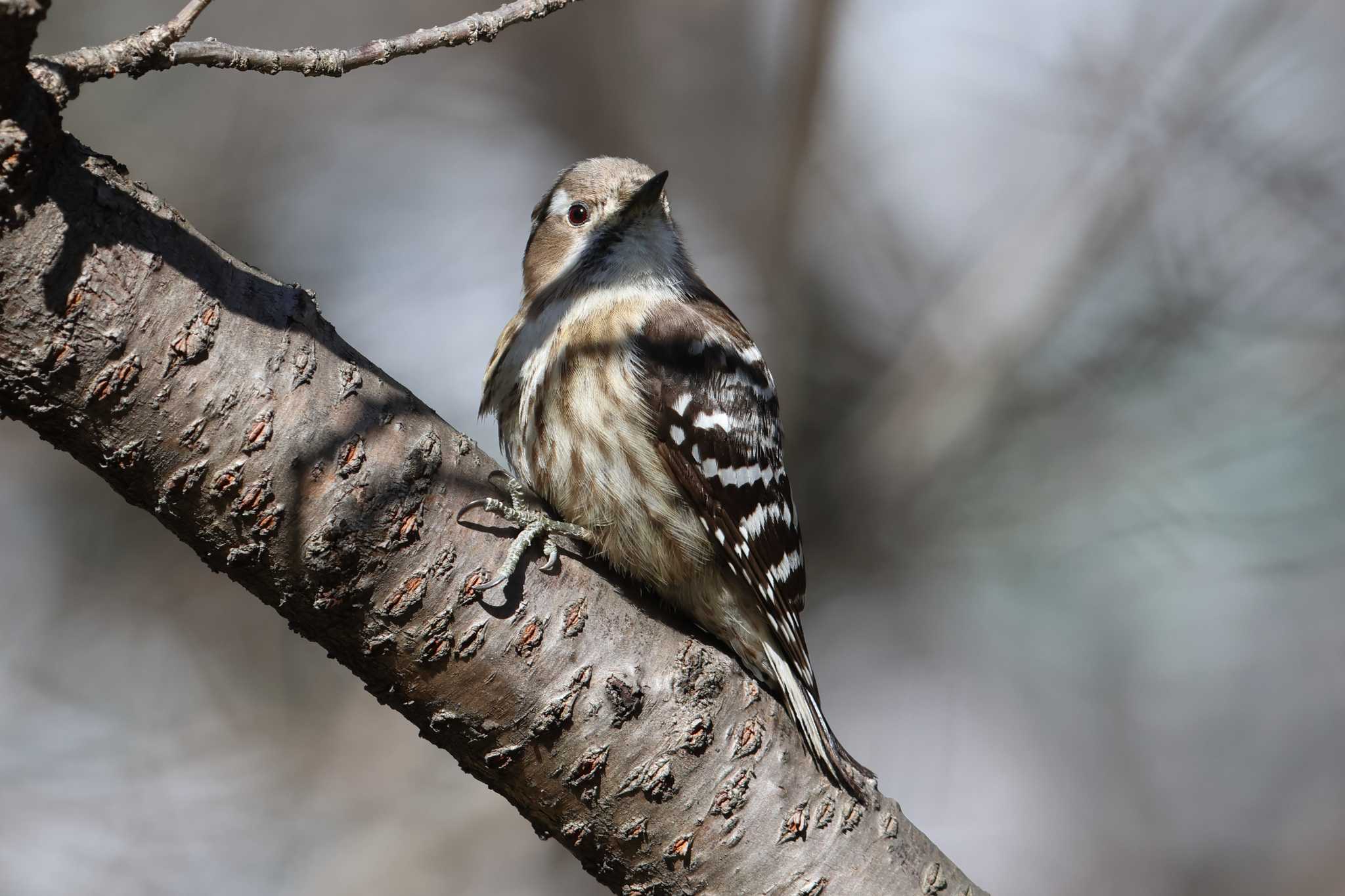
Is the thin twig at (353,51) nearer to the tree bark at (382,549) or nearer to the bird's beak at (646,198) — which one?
the tree bark at (382,549)

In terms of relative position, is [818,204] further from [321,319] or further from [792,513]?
[321,319]

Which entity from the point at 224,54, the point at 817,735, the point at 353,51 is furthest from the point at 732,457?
the point at 224,54

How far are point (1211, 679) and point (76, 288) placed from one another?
7558 mm

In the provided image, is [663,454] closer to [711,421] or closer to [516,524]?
[711,421]

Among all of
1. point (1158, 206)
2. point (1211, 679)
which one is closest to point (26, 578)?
point (1158, 206)

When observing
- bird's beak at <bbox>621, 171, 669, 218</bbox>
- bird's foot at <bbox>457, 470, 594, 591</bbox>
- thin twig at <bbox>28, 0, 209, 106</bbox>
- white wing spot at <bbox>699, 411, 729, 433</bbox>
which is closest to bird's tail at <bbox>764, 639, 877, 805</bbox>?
white wing spot at <bbox>699, 411, 729, 433</bbox>

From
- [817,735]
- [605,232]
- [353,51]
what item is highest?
[605,232]

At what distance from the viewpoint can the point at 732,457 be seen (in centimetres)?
314

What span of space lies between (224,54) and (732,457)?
6.07 feet

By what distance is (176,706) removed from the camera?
6.24m

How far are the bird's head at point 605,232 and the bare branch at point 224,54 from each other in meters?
1.53

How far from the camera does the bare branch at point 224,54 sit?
1.58 meters

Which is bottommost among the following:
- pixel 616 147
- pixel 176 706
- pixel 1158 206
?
pixel 176 706

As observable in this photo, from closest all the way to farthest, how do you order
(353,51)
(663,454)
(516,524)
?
(353,51)
(516,524)
(663,454)
